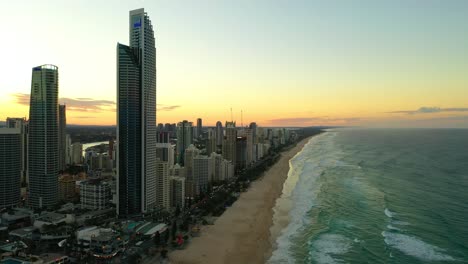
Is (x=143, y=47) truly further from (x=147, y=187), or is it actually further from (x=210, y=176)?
(x=210, y=176)

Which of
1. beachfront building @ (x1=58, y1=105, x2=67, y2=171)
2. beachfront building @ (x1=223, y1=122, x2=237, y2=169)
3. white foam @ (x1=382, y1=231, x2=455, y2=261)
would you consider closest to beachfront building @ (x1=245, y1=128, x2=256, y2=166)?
beachfront building @ (x1=223, y1=122, x2=237, y2=169)

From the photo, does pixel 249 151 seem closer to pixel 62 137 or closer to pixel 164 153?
pixel 164 153

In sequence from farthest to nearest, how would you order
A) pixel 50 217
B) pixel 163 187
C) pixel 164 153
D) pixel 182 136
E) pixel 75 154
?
pixel 182 136 → pixel 75 154 → pixel 164 153 → pixel 163 187 → pixel 50 217

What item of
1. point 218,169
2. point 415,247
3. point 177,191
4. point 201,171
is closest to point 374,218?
point 415,247

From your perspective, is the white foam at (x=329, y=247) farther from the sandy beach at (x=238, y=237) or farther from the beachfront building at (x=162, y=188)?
the beachfront building at (x=162, y=188)

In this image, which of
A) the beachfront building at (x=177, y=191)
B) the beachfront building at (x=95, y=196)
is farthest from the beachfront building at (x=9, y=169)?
the beachfront building at (x=177, y=191)

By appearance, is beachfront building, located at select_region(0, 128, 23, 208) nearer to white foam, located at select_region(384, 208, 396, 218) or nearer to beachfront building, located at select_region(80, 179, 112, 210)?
beachfront building, located at select_region(80, 179, 112, 210)
